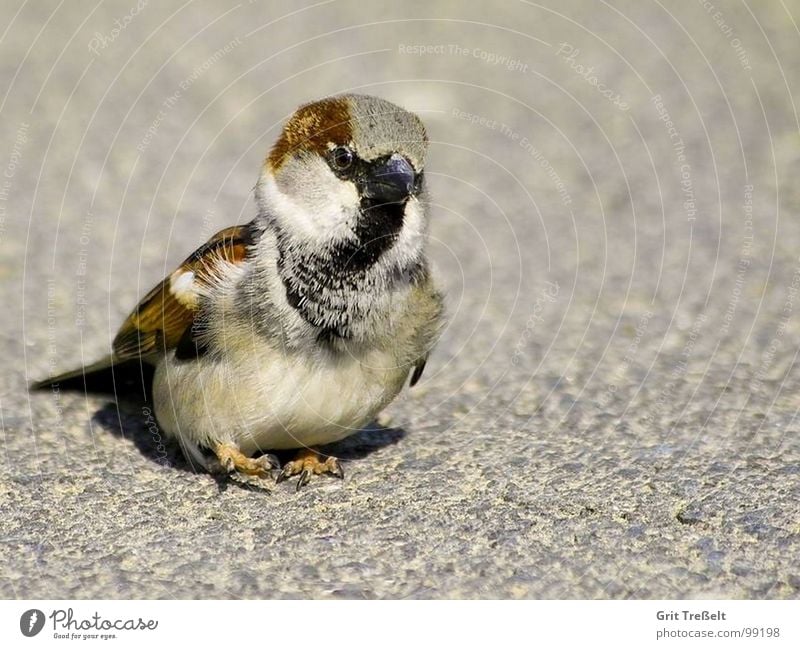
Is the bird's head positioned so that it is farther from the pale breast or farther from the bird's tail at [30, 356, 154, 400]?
the bird's tail at [30, 356, 154, 400]

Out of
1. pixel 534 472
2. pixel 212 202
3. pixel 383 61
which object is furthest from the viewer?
pixel 383 61

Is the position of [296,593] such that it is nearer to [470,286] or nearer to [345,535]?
[345,535]

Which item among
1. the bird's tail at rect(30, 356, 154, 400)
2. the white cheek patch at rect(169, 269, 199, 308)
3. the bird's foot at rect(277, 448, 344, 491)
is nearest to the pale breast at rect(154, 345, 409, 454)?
the bird's foot at rect(277, 448, 344, 491)

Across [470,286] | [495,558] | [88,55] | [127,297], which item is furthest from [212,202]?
[495,558]

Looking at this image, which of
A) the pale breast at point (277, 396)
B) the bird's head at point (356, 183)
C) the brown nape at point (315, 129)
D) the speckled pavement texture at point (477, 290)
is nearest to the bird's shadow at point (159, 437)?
the speckled pavement texture at point (477, 290)

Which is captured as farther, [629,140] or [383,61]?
[383,61]

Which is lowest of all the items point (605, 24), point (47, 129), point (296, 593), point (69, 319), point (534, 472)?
point (296, 593)
